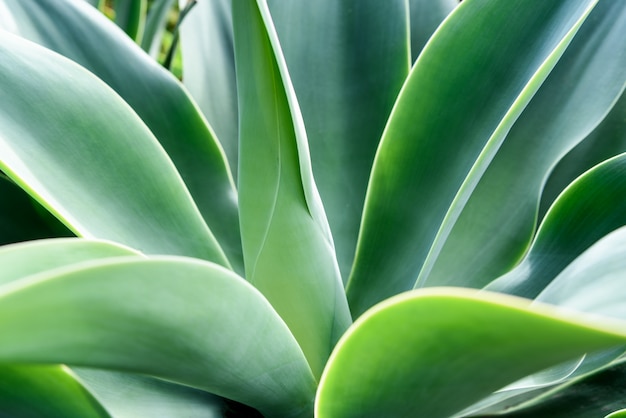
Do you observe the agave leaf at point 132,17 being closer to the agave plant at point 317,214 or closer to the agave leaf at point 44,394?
the agave plant at point 317,214

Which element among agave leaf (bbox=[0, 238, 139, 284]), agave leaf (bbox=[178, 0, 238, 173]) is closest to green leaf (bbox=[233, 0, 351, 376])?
agave leaf (bbox=[0, 238, 139, 284])

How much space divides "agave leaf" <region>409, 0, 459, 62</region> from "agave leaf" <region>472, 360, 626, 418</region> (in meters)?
0.36

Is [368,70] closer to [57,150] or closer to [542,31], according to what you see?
[542,31]

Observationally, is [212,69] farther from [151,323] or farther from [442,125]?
[151,323]

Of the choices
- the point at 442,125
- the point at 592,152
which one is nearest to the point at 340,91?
the point at 442,125

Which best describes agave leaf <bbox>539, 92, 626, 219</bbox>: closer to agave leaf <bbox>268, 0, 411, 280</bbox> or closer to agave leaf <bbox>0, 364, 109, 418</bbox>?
agave leaf <bbox>268, 0, 411, 280</bbox>

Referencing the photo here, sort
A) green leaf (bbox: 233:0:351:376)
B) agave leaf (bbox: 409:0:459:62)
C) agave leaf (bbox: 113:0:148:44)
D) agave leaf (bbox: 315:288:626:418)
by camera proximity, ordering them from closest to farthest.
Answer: agave leaf (bbox: 315:288:626:418)
green leaf (bbox: 233:0:351:376)
agave leaf (bbox: 409:0:459:62)
agave leaf (bbox: 113:0:148:44)

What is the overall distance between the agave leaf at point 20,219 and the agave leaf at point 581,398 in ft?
1.28

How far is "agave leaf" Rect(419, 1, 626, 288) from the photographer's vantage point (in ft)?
1.84

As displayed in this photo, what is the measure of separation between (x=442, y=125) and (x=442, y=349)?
0.92 feet

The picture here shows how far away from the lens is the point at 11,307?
0.72ft

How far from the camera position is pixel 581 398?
1.62 ft

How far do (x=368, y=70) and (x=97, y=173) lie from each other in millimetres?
267

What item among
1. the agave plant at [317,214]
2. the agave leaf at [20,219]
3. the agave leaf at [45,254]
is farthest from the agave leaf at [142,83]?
the agave leaf at [45,254]
